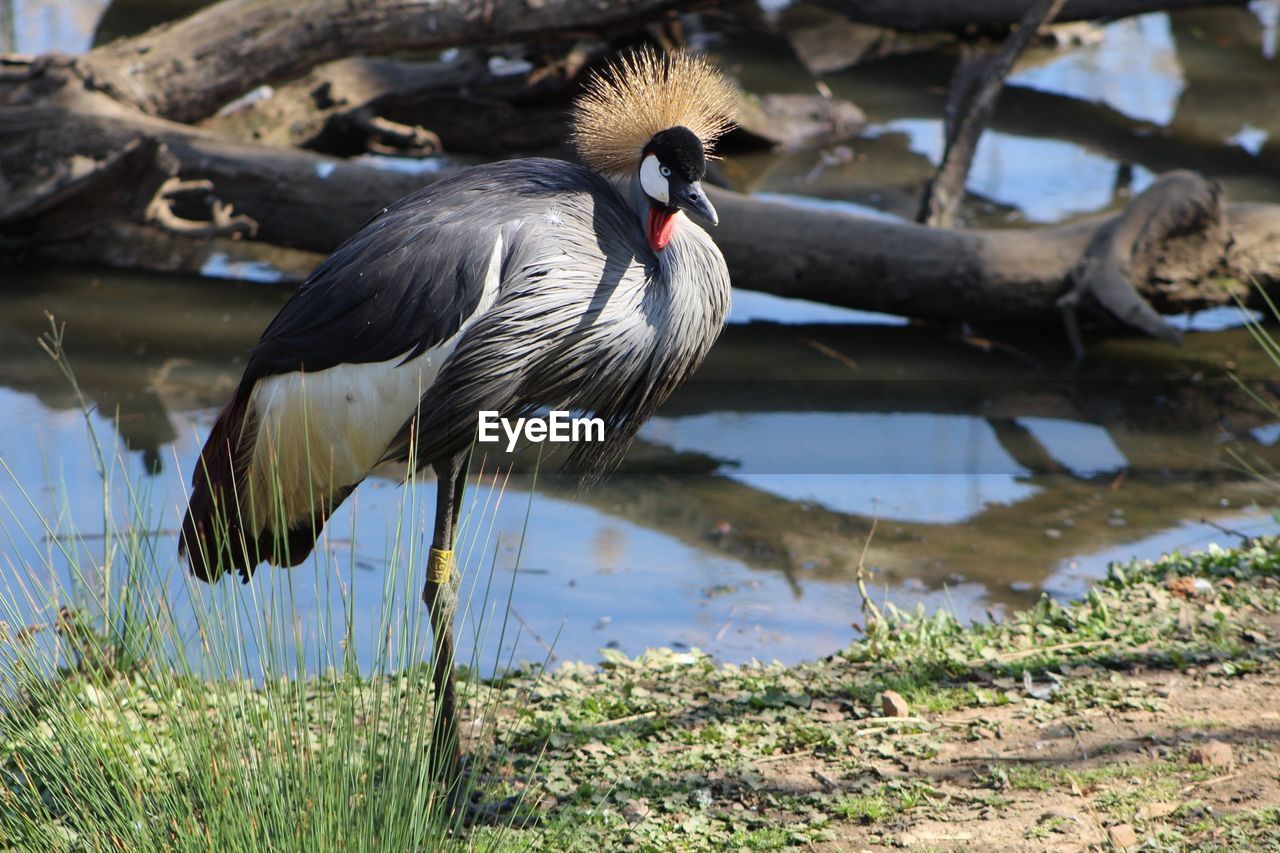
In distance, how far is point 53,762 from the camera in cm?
221

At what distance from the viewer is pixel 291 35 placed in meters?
6.39

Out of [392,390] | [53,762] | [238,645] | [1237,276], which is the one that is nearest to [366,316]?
[392,390]

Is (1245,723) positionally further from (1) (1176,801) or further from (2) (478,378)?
(2) (478,378)

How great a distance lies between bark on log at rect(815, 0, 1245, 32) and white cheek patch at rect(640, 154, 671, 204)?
242 inches

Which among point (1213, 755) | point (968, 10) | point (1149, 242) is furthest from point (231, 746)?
point (968, 10)

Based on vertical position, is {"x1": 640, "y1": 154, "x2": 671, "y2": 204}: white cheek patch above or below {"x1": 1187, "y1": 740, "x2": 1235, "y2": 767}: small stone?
above

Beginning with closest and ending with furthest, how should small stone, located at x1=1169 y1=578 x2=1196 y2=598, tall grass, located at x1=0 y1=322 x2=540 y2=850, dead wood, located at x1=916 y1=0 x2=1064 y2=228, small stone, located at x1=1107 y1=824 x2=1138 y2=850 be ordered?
tall grass, located at x1=0 y1=322 x2=540 y2=850, small stone, located at x1=1107 y1=824 x2=1138 y2=850, small stone, located at x1=1169 y1=578 x2=1196 y2=598, dead wood, located at x1=916 y1=0 x2=1064 y2=228

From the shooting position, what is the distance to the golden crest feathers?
2.65m

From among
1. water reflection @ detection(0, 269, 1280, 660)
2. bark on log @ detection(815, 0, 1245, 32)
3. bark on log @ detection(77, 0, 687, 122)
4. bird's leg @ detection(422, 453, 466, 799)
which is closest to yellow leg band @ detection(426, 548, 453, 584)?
bird's leg @ detection(422, 453, 466, 799)

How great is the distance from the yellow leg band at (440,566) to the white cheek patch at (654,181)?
33.6 inches

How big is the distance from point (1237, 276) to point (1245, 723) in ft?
10.7

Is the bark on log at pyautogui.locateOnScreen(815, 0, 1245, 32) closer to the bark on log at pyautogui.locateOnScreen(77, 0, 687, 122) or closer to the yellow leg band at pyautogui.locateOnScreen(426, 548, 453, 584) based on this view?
the bark on log at pyautogui.locateOnScreen(77, 0, 687, 122)

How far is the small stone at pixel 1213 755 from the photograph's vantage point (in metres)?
2.62

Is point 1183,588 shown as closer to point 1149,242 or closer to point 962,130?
point 1149,242
